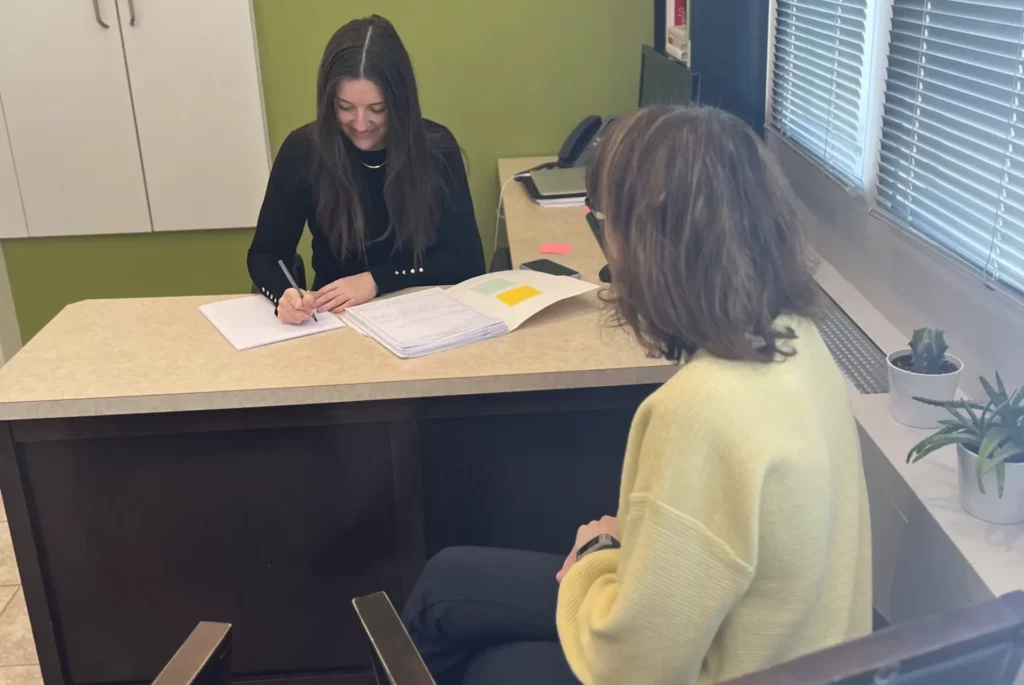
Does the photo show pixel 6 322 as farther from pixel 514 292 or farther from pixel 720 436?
pixel 720 436

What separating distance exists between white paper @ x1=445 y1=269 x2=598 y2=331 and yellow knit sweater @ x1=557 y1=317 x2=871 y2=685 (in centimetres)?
72

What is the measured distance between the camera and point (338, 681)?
168 centimetres

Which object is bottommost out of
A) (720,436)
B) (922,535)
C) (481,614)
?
(481,614)

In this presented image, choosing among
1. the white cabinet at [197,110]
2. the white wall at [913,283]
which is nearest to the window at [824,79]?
the white wall at [913,283]

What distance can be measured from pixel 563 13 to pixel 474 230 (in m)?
1.30

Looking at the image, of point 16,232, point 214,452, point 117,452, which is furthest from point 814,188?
point 16,232

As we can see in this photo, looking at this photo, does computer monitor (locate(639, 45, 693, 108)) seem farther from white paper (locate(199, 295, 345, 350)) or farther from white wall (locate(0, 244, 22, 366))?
white wall (locate(0, 244, 22, 366))

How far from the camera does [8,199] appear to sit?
3.18 metres

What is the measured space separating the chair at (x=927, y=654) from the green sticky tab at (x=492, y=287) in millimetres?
1174

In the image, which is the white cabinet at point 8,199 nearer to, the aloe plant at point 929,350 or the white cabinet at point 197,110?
the white cabinet at point 197,110

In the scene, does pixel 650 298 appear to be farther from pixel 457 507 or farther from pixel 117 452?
pixel 117 452

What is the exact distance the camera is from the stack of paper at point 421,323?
1555 millimetres

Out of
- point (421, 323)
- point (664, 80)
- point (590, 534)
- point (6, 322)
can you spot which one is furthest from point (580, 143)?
point (6, 322)

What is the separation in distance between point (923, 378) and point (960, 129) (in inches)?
18.5
